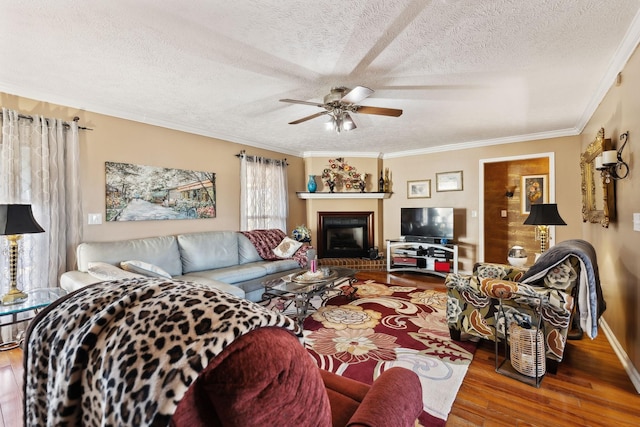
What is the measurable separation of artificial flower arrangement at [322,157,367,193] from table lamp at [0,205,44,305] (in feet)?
14.7

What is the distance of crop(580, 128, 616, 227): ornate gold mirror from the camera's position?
2.67m

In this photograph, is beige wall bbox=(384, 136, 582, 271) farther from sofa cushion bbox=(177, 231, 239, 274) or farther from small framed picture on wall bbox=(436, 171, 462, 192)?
sofa cushion bbox=(177, 231, 239, 274)

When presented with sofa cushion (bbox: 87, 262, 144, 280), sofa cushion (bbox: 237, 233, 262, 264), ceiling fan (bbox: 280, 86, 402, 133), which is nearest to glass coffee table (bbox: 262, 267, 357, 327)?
sofa cushion (bbox: 237, 233, 262, 264)

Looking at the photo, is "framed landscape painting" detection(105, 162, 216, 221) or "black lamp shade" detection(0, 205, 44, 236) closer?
"black lamp shade" detection(0, 205, 44, 236)

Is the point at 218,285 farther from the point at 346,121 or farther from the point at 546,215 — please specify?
the point at 546,215

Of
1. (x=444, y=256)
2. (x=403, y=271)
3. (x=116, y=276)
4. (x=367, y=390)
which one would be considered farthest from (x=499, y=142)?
(x=116, y=276)

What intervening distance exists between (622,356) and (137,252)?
4.63 m

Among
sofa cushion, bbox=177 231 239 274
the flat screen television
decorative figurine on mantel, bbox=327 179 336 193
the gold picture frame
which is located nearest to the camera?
sofa cushion, bbox=177 231 239 274

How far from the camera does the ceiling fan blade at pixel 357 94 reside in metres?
2.34

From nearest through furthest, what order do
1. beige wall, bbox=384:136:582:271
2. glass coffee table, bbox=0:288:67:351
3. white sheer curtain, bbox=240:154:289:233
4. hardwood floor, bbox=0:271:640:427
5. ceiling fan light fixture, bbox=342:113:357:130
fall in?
hardwood floor, bbox=0:271:640:427
glass coffee table, bbox=0:288:67:351
ceiling fan light fixture, bbox=342:113:357:130
beige wall, bbox=384:136:582:271
white sheer curtain, bbox=240:154:289:233

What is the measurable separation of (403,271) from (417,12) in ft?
15.4

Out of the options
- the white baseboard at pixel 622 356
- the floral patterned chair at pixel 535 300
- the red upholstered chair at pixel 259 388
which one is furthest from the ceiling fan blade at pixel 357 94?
the white baseboard at pixel 622 356

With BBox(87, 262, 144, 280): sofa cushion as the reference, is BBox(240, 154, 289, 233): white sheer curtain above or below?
above

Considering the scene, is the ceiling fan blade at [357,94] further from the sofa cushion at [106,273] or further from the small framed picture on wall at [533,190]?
the small framed picture on wall at [533,190]
